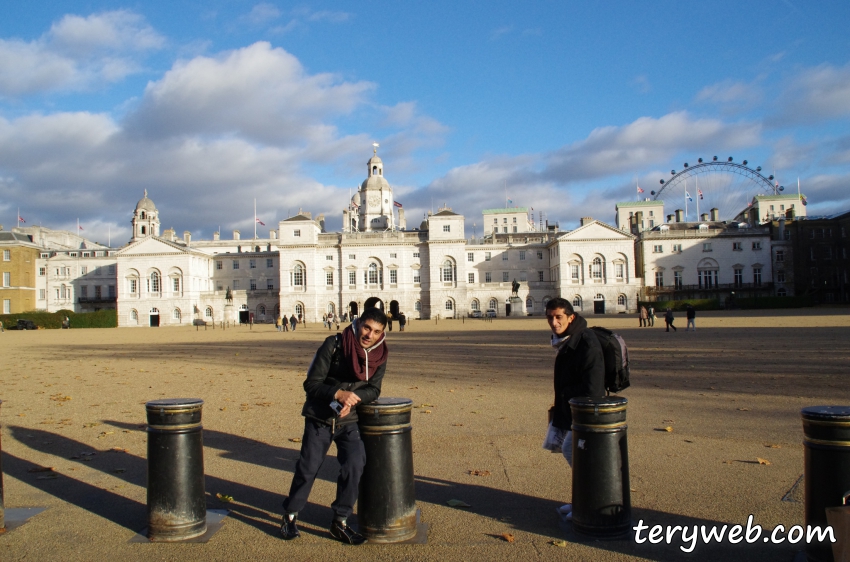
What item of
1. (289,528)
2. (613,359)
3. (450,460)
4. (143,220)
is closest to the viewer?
(289,528)

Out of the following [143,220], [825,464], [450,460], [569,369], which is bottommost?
[450,460]

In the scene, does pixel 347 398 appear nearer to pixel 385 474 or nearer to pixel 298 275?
pixel 385 474

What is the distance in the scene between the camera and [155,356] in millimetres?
23781

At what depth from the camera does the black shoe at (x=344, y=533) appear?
17.0 feet

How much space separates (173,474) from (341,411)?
60.6 inches

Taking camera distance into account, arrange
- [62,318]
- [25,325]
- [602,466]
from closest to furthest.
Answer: [602,466]
[25,325]
[62,318]

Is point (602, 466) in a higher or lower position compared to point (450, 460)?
higher

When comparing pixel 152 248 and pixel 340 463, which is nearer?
pixel 340 463

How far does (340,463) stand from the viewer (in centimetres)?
539

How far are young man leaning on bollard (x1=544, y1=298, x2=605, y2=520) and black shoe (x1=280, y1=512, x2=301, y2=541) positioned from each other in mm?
2283

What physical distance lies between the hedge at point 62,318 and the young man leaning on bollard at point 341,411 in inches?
2839

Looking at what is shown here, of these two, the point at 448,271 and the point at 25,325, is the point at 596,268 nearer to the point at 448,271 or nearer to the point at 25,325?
the point at 448,271

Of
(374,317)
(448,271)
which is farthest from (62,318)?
(374,317)

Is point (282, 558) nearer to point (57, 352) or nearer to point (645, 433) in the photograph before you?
point (645, 433)
